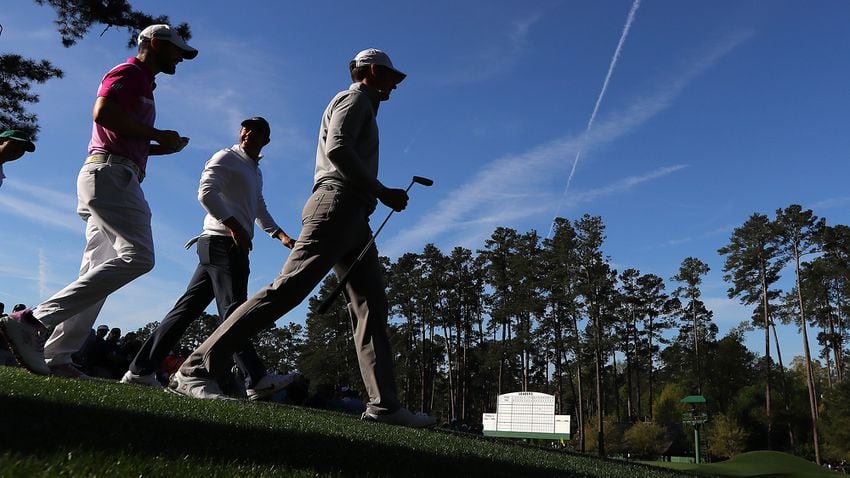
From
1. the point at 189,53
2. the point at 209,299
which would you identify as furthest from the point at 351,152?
the point at 209,299

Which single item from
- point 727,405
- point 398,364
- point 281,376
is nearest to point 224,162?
point 281,376

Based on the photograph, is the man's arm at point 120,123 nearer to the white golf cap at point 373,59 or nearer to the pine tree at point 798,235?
the white golf cap at point 373,59

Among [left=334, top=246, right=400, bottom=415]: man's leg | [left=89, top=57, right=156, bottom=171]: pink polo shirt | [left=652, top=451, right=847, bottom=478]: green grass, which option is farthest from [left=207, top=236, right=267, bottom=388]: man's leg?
[left=652, top=451, right=847, bottom=478]: green grass

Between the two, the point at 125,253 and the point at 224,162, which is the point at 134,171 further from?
the point at 224,162

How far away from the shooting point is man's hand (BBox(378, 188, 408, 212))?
3.97 metres

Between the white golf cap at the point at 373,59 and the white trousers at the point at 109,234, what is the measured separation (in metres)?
1.75

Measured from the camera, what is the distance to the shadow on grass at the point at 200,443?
189 centimetres

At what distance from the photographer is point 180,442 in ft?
7.27

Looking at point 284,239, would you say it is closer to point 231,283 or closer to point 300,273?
point 231,283

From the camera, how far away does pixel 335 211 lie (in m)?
3.86

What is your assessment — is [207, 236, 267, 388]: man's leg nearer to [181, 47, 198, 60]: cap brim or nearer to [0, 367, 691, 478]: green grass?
[0, 367, 691, 478]: green grass

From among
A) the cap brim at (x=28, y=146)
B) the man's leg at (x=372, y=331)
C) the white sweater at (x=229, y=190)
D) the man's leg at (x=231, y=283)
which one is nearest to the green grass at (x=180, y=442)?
the man's leg at (x=372, y=331)

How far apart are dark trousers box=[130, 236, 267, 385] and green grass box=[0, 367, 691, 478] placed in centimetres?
136

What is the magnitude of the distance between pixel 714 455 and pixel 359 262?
63.5 m
